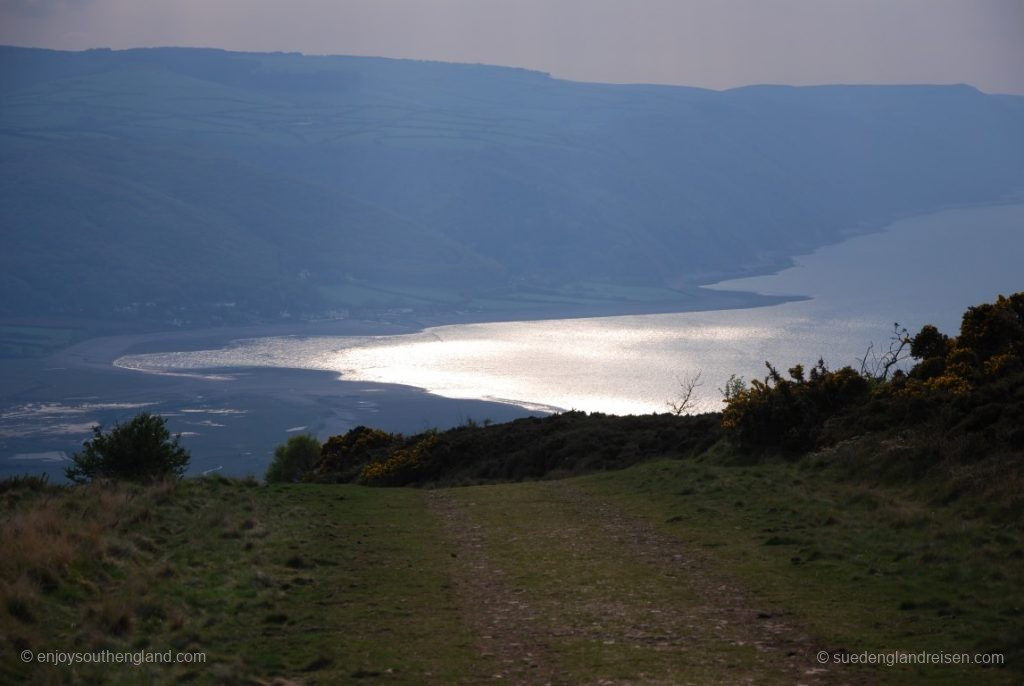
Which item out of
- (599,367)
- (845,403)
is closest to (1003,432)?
(845,403)

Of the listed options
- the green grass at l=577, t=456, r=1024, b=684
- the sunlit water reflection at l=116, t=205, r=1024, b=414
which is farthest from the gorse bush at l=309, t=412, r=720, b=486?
the sunlit water reflection at l=116, t=205, r=1024, b=414

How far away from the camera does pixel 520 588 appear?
9.22m

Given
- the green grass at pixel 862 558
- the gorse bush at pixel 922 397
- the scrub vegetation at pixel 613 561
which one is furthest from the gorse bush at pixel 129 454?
the gorse bush at pixel 922 397

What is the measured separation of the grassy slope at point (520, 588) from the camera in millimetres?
6941

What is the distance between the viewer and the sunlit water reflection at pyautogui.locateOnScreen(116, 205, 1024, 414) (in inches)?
2906

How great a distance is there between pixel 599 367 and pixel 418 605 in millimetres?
74657

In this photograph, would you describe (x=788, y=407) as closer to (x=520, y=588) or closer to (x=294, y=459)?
(x=520, y=588)

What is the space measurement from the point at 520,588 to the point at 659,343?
87.6m

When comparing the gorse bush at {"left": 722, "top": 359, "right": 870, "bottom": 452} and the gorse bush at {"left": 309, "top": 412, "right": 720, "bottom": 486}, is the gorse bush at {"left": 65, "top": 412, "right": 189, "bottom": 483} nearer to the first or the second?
the gorse bush at {"left": 309, "top": 412, "right": 720, "bottom": 486}

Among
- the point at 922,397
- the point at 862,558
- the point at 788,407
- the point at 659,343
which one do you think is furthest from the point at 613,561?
the point at 659,343

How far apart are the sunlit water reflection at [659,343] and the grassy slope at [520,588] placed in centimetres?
4640

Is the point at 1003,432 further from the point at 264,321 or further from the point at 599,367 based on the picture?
the point at 264,321

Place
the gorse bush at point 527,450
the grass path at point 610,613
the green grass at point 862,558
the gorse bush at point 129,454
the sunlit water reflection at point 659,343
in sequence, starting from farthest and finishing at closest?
the sunlit water reflection at point 659,343 < the gorse bush at point 527,450 < the gorse bush at point 129,454 < the green grass at point 862,558 < the grass path at point 610,613

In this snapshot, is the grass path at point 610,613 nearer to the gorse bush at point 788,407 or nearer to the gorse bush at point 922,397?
the gorse bush at point 922,397
